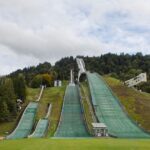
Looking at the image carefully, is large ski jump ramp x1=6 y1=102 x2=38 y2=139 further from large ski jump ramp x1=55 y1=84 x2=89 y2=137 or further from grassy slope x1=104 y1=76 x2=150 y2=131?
grassy slope x1=104 y1=76 x2=150 y2=131

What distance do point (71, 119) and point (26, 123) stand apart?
604cm

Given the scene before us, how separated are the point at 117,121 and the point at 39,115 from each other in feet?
37.1

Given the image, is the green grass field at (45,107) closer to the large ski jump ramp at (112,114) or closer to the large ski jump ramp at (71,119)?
the large ski jump ramp at (71,119)

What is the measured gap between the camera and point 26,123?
51.6 m

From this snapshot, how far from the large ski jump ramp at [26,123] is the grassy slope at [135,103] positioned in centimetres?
1381

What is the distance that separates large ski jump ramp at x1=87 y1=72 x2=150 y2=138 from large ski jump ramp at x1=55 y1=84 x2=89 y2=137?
8.86ft

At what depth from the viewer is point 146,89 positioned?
90750 millimetres

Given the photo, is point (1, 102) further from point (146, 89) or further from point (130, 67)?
point (130, 67)

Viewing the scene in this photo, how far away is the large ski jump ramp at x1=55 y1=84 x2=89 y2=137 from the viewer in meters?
45.2

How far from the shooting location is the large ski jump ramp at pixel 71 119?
148ft

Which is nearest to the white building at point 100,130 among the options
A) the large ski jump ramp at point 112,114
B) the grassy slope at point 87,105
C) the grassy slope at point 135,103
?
the large ski jump ramp at point 112,114

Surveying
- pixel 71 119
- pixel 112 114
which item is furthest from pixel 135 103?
pixel 71 119

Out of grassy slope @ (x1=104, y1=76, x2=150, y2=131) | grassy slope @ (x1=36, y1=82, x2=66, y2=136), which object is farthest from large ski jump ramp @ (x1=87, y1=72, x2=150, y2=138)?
grassy slope @ (x1=36, y1=82, x2=66, y2=136)

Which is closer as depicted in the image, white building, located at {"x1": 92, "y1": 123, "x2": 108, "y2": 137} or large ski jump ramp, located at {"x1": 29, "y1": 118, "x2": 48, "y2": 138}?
large ski jump ramp, located at {"x1": 29, "y1": 118, "x2": 48, "y2": 138}
